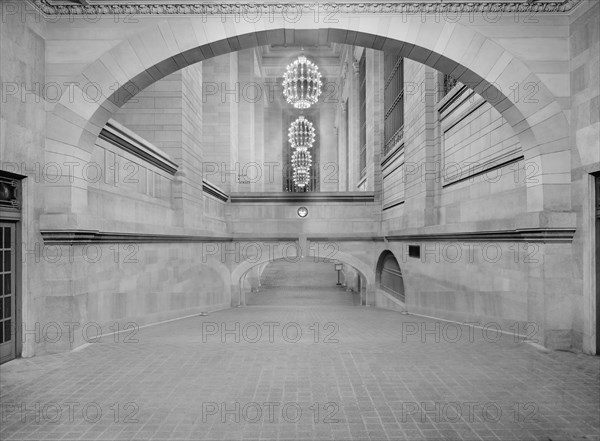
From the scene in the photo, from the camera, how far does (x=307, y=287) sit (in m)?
28.6

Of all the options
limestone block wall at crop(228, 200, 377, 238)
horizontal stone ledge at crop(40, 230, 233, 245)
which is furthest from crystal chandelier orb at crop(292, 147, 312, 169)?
horizontal stone ledge at crop(40, 230, 233, 245)

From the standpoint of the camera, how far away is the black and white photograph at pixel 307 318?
15.6ft

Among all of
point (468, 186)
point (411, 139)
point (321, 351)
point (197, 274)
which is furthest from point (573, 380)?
point (197, 274)

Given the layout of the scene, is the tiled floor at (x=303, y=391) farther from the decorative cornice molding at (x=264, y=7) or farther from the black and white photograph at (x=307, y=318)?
the decorative cornice molding at (x=264, y=7)

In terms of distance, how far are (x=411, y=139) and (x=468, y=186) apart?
4504 millimetres

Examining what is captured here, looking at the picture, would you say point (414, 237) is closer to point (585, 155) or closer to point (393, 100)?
point (585, 155)

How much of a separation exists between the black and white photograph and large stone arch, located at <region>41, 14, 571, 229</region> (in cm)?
3

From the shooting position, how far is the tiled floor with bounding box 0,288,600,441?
429cm

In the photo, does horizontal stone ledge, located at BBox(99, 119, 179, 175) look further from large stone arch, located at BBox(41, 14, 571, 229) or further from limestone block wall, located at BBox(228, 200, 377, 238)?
limestone block wall, located at BBox(228, 200, 377, 238)

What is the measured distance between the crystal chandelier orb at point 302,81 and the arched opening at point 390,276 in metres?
7.10

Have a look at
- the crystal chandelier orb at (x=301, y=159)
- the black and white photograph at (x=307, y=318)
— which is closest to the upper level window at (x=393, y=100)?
the black and white photograph at (x=307, y=318)

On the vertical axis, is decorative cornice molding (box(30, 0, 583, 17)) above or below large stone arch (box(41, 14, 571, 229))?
above

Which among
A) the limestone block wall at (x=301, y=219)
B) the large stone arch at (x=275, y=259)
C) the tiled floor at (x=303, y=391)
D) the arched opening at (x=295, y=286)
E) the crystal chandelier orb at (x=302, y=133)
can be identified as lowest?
the arched opening at (x=295, y=286)

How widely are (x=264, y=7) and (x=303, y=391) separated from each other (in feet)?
20.1
